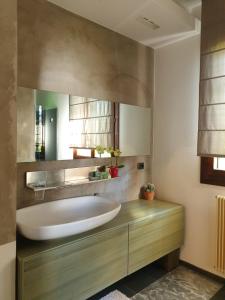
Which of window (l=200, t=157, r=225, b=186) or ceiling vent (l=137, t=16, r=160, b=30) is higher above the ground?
ceiling vent (l=137, t=16, r=160, b=30)

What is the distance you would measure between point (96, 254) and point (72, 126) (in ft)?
3.56

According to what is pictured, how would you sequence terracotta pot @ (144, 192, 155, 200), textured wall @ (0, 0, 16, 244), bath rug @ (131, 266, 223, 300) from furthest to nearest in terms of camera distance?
terracotta pot @ (144, 192, 155, 200) → bath rug @ (131, 266, 223, 300) → textured wall @ (0, 0, 16, 244)

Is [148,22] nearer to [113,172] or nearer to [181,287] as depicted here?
[113,172]

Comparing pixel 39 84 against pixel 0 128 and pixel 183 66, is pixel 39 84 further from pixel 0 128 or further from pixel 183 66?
pixel 183 66

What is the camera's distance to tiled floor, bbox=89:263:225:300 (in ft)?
6.89

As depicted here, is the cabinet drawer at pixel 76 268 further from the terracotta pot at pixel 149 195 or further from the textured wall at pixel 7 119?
the terracotta pot at pixel 149 195

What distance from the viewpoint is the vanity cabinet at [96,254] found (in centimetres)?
142

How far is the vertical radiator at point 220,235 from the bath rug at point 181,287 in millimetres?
209

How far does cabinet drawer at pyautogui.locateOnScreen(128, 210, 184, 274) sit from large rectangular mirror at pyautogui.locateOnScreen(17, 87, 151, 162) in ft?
2.53

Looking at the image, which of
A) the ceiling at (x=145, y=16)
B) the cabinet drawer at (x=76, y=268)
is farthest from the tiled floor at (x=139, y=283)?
the ceiling at (x=145, y=16)

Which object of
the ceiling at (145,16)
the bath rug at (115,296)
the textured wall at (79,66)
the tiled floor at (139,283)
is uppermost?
the ceiling at (145,16)

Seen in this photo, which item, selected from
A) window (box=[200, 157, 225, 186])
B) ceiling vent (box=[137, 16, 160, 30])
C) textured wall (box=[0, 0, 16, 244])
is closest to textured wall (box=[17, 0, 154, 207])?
ceiling vent (box=[137, 16, 160, 30])

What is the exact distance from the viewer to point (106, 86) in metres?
2.34

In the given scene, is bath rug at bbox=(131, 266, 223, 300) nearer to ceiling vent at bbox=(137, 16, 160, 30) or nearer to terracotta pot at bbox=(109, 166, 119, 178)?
terracotta pot at bbox=(109, 166, 119, 178)
